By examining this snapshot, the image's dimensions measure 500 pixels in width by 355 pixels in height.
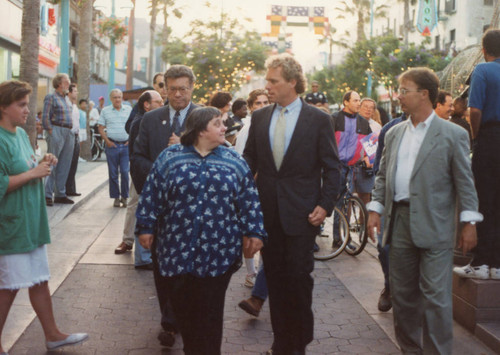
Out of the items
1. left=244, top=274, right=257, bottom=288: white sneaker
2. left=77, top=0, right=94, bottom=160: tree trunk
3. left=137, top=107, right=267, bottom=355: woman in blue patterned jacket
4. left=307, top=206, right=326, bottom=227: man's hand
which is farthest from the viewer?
left=77, top=0, right=94, bottom=160: tree trunk

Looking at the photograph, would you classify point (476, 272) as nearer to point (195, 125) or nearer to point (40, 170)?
point (195, 125)

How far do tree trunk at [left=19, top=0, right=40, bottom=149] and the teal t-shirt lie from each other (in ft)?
17.9

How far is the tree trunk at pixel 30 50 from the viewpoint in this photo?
379 inches

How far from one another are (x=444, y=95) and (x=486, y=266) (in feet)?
6.81

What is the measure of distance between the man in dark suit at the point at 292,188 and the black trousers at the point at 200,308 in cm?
71

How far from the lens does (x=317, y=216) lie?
4.49 meters

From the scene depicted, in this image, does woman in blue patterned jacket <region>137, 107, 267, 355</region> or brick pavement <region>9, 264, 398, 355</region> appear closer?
woman in blue patterned jacket <region>137, 107, 267, 355</region>

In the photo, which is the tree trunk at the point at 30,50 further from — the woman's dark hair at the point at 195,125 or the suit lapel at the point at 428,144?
the suit lapel at the point at 428,144

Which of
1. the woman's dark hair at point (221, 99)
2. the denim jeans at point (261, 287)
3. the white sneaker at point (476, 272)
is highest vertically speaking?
the woman's dark hair at point (221, 99)

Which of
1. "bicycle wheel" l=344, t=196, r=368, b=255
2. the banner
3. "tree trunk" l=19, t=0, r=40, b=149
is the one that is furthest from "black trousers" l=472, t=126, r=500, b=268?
the banner

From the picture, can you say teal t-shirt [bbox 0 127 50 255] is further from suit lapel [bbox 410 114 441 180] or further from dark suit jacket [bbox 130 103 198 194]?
suit lapel [bbox 410 114 441 180]

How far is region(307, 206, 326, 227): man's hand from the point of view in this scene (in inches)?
177

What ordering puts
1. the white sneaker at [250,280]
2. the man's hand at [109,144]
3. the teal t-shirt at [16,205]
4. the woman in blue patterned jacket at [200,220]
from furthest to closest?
the man's hand at [109,144] < the white sneaker at [250,280] < the teal t-shirt at [16,205] < the woman in blue patterned jacket at [200,220]

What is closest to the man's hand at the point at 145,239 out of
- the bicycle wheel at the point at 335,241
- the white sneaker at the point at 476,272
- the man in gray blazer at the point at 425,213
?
the man in gray blazer at the point at 425,213
